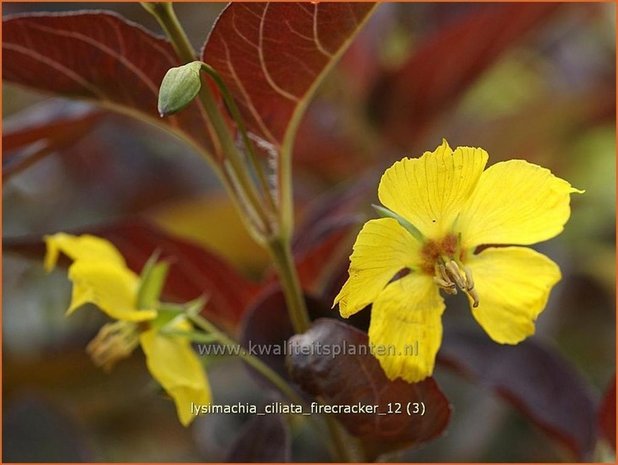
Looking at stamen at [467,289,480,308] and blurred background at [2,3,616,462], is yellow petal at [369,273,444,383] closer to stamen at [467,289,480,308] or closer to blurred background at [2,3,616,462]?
stamen at [467,289,480,308]

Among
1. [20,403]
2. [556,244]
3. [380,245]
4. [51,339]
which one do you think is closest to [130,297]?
[380,245]

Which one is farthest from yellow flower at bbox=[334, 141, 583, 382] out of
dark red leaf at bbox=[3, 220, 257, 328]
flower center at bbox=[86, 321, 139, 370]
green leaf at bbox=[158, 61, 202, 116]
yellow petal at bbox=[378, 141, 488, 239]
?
dark red leaf at bbox=[3, 220, 257, 328]

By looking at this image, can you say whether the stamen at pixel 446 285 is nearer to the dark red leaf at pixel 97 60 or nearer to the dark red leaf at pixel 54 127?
the dark red leaf at pixel 97 60

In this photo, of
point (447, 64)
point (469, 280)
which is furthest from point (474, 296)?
point (447, 64)

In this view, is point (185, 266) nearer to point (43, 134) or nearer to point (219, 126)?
point (43, 134)

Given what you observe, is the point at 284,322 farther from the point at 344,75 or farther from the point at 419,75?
the point at 344,75

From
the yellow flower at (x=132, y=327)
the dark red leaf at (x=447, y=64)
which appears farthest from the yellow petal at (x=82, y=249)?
the dark red leaf at (x=447, y=64)
